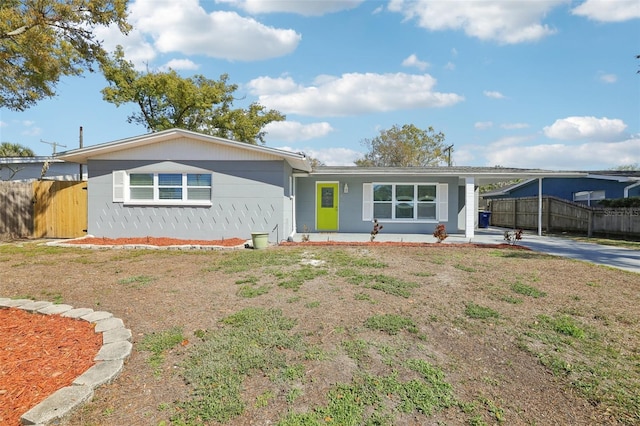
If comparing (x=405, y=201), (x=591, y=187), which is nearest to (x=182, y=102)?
(x=405, y=201)

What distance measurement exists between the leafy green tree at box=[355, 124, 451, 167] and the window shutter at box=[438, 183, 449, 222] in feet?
59.7

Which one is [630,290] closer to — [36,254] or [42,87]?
[36,254]

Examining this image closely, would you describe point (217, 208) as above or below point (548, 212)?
above

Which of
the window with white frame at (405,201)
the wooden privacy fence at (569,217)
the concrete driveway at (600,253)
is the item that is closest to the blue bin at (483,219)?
the wooden privacy fence at (569,217)

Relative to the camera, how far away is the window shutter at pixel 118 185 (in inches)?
445

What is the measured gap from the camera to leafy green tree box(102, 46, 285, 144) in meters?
21.9

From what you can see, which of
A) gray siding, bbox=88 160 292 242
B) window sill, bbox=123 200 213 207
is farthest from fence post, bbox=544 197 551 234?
window sill, bbox=123 200 213 207

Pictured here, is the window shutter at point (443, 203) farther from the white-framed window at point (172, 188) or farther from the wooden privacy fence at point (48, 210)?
the wooden privacy fence at point (48, 210)

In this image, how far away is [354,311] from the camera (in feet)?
14.5

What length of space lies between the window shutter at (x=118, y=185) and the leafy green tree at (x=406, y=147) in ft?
80.7

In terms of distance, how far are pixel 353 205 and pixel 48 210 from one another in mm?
11265

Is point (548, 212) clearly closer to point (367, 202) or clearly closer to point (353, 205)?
point (367, 202)

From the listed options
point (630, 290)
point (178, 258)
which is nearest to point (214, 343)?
point (178, 258)

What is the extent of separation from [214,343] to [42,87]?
1516cm
